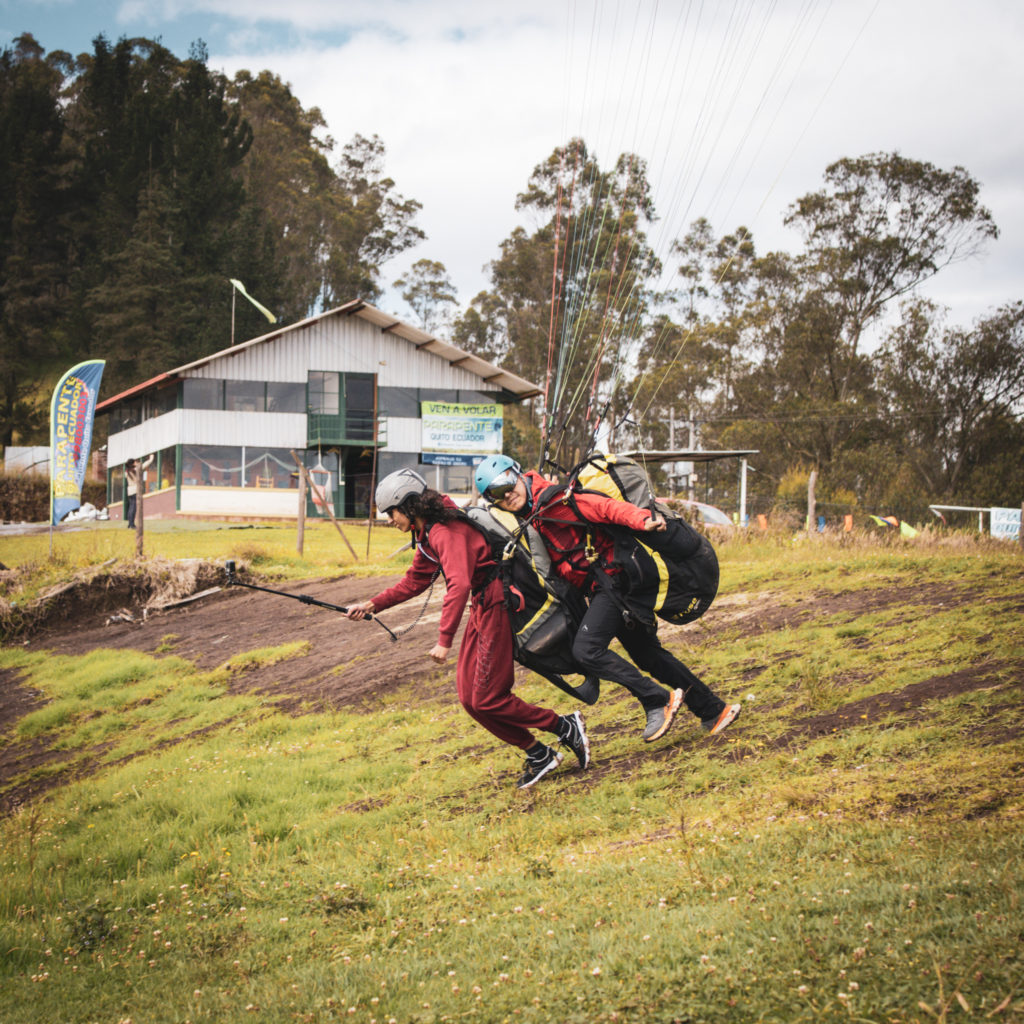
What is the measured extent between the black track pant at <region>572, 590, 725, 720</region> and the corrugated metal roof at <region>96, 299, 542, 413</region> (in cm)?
3260

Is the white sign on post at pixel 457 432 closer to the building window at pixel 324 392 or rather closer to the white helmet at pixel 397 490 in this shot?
the building window at pixel 324 392

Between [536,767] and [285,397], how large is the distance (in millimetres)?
34955

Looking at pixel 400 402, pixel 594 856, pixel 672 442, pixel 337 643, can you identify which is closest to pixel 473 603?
pixel 594 856

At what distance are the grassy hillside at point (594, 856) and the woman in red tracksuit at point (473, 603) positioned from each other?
0.56 meters

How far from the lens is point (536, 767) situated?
6.75 m

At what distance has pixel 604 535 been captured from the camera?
645 centimetres

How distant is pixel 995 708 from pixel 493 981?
3.76 m

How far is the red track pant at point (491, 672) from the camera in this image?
6.39 metres

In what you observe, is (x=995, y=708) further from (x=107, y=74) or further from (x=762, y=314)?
(x=107, y=74)

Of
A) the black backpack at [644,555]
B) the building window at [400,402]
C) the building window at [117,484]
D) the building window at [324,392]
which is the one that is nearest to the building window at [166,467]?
the building window at [117,484]

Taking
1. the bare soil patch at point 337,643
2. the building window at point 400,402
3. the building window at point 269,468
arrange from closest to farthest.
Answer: the bare soil patch at point 337,643
the building window at point 269,468
the building window at point 400,402

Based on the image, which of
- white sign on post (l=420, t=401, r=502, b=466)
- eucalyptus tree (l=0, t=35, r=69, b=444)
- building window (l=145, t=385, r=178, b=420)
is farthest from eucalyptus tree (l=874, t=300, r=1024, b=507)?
eucalyptus tree (l=0, t=35, r=69, b=444)

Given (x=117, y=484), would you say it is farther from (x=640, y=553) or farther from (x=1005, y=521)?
(x=640, y=553)

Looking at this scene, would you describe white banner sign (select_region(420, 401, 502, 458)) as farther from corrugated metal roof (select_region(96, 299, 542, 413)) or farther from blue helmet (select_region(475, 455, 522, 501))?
blue helmet (select_region(475, 455, 522, 501))
